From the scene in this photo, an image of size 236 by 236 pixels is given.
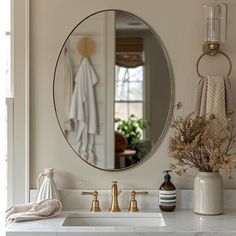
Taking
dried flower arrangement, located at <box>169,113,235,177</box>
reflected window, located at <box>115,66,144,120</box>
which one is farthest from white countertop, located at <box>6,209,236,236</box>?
reflected window, located at <box>115,66,144,120</box>

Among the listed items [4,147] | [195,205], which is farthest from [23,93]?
[195,205]

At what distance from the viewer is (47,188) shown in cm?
257

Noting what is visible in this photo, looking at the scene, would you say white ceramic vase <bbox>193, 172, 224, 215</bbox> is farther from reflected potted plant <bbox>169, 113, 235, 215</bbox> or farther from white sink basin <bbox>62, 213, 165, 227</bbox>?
white sink basin <bbox>62, 213, 165, 227</bbox>

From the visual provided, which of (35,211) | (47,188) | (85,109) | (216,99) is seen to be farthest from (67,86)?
(216,99)

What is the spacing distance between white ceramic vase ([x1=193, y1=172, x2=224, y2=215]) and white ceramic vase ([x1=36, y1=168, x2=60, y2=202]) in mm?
754

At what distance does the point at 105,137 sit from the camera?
268cm

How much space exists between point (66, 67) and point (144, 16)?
51cm

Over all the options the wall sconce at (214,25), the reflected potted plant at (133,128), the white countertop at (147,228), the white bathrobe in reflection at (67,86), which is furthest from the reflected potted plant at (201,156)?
the white bathrobe in reflection at (67,86)

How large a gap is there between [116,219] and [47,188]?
0.40 meters

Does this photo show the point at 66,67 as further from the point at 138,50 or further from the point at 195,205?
the point at 195,205

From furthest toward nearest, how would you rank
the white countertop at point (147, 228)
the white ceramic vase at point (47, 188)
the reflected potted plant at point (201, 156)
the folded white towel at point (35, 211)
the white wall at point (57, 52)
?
the white wall at point (57, 52) → the white ceramic vase at point (47, 188) → the reflected potted plant at point (201, 156) → the folded white towel at point (35, 211) → the white countertop at point (147, 228)

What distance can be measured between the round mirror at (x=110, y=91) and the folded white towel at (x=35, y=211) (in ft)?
1.12

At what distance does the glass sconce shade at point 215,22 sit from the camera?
2.61 meters

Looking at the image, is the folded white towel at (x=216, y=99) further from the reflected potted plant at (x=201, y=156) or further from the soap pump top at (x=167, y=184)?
the soap pump top at (x=167, y=184)
